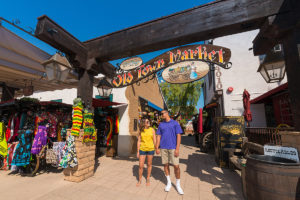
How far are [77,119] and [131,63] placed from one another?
233 centimetres

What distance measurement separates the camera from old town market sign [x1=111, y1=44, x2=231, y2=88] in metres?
3.45

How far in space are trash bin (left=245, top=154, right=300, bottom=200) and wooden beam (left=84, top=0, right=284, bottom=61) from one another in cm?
277

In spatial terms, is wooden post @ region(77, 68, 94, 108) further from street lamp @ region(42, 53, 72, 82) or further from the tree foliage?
the tree foliage

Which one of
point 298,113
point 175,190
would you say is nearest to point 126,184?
point 175,190

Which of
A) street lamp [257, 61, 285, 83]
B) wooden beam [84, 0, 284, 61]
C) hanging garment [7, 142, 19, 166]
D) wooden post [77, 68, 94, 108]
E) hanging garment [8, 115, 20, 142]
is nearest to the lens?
wooden beam [84, 0, 284, 61]

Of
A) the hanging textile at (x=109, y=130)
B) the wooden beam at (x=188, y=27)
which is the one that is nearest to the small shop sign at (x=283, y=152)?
the wooden beam at (x=188, y=27)

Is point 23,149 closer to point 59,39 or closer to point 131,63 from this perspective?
point 59,39

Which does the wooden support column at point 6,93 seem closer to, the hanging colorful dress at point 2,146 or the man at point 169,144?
the hanging colorful dress at point 2,146

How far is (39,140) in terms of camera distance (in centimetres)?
421

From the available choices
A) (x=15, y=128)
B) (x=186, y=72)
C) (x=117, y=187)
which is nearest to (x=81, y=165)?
(x=117, y=187)

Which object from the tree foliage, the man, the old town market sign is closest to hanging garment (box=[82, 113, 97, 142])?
the old town market sign

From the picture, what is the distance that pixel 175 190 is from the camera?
3105mm

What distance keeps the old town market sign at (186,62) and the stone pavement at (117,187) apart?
2751 mm

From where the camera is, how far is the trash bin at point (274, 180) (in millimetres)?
1740
